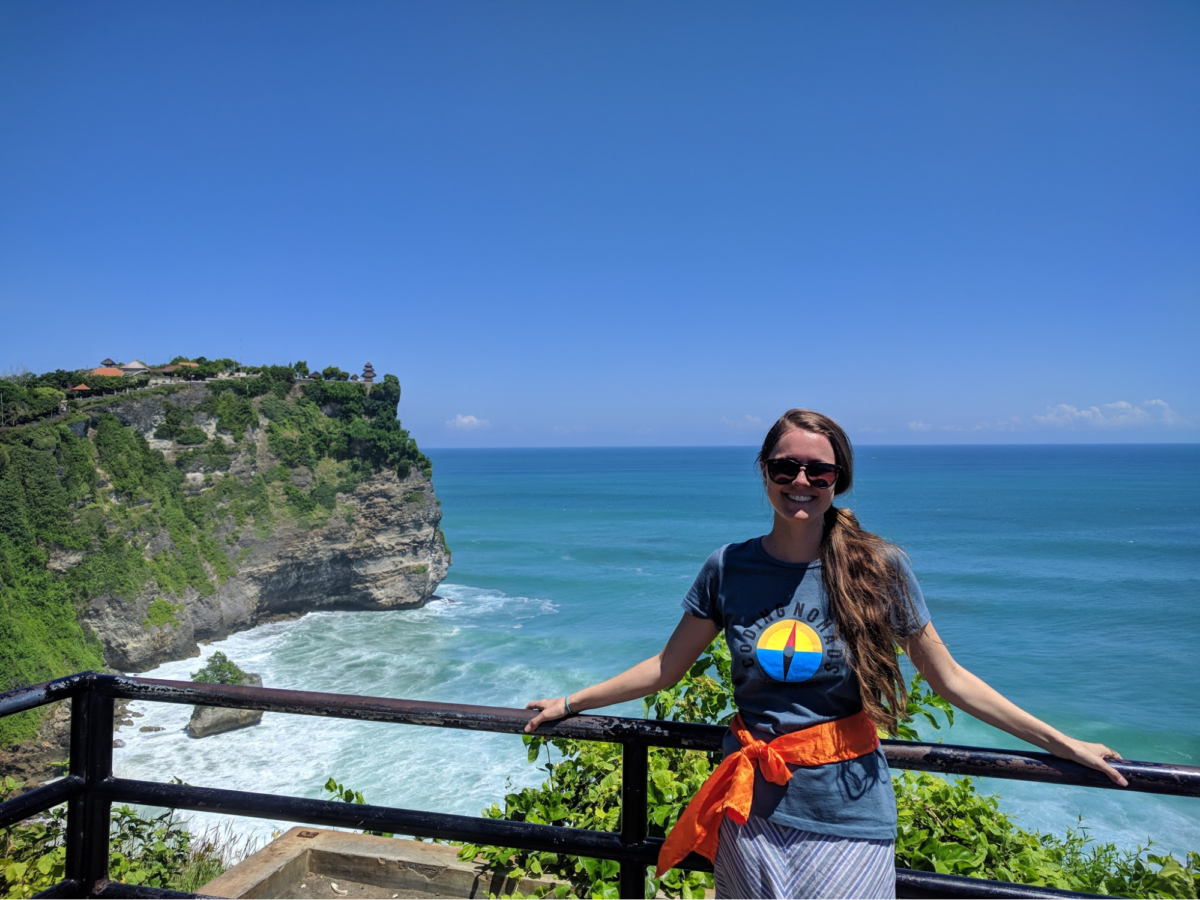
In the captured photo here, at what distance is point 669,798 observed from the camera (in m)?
2.53

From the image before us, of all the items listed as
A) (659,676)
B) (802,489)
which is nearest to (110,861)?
(659,676)

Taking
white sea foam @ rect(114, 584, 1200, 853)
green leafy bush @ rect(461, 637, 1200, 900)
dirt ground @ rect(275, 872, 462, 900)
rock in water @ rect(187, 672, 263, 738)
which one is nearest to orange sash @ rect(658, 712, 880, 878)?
green leafy bush @ rect(461, 637, 1200, 900)

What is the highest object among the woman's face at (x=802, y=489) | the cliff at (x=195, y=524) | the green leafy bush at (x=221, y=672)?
the woman's face at (x=802, y=489)

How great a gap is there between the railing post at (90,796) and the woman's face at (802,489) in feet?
6.47

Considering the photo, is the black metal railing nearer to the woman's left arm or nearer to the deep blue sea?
the woman's left arm

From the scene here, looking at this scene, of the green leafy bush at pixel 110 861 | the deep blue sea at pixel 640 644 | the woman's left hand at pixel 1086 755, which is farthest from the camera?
the deep blue sea at pixel 640 644

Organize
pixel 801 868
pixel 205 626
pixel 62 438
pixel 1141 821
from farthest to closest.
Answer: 1. pixel 205 626
2. pixel 62 438
3. pixel 1141 821
4. pixel 801 868

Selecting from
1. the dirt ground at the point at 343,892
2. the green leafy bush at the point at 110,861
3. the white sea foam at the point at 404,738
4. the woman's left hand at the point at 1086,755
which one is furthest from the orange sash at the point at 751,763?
the white sea foam at the point at 404,738

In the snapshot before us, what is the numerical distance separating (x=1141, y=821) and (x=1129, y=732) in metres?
10.9

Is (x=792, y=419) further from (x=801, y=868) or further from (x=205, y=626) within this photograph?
(x=205, y=626)

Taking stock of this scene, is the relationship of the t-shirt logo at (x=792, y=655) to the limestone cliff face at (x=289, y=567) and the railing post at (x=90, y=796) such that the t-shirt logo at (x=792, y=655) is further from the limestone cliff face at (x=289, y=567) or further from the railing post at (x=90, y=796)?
the limestone cliff face at (x=289, y=567)

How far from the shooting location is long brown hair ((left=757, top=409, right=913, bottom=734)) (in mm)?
1713

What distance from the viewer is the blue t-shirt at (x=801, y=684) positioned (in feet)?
5.58

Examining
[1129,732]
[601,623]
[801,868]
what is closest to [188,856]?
[801,868]
